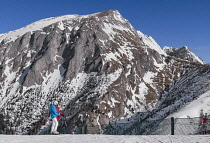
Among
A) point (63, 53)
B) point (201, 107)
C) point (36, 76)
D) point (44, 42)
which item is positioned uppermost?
point (44, 42)

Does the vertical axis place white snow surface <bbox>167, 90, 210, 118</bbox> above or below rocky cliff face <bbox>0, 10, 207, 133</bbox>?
below

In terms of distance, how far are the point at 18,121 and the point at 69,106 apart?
2996cm

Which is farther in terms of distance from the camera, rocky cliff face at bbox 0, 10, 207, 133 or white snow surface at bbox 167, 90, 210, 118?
rocky cliff face at bbox 0, 10, 207, 133

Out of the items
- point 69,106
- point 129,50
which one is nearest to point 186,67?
point 129,50

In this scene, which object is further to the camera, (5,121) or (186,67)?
(186,67)

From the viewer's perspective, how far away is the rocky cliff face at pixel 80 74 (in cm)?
11981

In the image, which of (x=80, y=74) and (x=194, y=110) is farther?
(x=80, y=74)

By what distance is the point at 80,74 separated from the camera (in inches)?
5856

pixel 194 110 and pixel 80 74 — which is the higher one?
pixel 80 74

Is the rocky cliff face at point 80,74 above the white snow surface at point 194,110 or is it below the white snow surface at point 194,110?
above

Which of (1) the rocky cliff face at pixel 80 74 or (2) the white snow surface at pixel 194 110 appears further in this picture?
(1) the rocky cliff face at pixel 80 74

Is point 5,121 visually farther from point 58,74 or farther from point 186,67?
point 186,67

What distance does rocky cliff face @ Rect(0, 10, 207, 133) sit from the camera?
11981cm

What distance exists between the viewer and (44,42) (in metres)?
180
